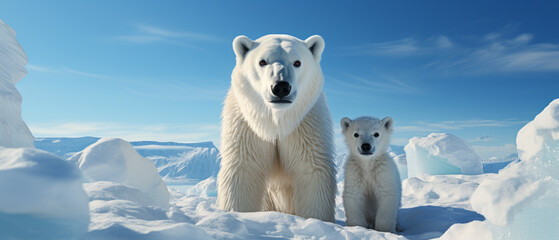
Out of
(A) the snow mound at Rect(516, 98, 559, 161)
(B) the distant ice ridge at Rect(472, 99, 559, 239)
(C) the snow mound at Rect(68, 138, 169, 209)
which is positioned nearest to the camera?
(B) the distant ice ridge at Rect(472, 99, 559, 239)

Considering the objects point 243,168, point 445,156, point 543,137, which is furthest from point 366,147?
point 445,156

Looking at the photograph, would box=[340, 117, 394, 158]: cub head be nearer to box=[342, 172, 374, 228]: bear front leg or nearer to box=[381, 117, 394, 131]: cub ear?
box=[381, 117, 394, 131]: cub ear

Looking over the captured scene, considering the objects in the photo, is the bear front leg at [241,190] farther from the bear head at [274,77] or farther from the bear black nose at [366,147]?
the bear black nose at [366,147]

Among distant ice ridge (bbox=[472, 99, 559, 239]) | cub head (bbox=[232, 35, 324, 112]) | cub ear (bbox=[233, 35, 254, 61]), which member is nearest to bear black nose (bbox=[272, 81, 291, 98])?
cub head (bbox=[232, 35, 324, 112])

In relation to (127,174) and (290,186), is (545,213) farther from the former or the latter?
(127,174)

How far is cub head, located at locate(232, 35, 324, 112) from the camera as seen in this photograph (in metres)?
3.20

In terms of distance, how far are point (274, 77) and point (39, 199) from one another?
1.91 metres

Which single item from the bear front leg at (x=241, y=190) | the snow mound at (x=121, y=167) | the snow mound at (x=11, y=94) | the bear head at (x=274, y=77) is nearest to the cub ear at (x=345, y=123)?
the bear head at (x=274, y=77)

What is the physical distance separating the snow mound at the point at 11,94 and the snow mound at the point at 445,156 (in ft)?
34.4

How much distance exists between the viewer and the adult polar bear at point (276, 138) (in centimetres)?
356

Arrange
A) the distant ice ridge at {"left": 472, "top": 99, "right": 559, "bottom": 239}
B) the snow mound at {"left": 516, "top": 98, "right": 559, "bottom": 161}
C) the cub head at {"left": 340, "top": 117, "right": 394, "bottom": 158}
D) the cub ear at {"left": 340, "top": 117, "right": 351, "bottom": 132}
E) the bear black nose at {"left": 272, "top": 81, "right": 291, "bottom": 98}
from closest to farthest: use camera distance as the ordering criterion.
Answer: the distant ice ridge at {"left": 472, "top": 99, "right": 559, "bottom": 239}
the snow mound at {"left": 516, "top": 98, "right": 559, "bottom": 161}
the bear black nose at {"left": 272, "top": 81, "right": 291, "bottom": 98}
the cub head at {"left": 340, "top": 117, "right": 394, "bottom": 158}
the cub ear at {"left": 340, "top": 117, "right": 351, "bottom": 132}

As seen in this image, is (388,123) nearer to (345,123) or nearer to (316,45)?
(345,123)

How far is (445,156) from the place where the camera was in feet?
36.4

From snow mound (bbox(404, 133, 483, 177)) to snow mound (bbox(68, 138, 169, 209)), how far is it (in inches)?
328
